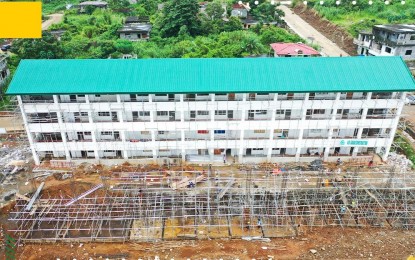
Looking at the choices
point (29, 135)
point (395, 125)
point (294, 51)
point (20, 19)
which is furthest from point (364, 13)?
point (29, 135)

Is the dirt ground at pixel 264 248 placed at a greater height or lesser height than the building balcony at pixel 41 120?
lesser

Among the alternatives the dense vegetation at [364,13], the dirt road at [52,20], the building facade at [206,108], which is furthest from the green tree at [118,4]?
the building facade at [206,108]

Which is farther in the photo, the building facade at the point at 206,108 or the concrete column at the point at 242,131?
the concrete column at the point at 242,131

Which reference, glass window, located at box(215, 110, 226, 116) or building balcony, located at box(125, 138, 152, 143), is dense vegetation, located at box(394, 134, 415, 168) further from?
building balcony, located at box(125, 138, 152, 143)

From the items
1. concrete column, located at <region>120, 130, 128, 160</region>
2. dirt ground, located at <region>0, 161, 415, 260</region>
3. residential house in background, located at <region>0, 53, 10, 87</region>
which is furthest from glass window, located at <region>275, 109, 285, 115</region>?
residential house in background, located at <region>0, 53, 10, 87</region>

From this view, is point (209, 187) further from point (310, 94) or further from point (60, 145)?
point (60, 145)

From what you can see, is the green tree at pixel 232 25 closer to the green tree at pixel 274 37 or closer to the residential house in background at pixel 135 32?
the green tree at pixel 274 37
